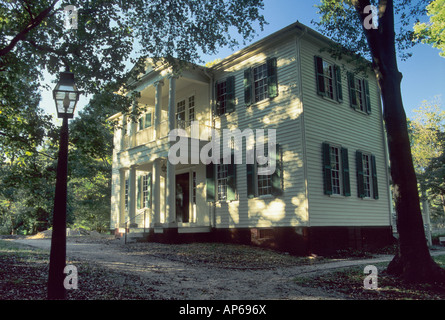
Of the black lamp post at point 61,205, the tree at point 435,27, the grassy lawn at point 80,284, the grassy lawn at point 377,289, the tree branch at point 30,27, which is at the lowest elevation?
the grassy lawn at point 377,289

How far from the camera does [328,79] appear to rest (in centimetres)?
1506

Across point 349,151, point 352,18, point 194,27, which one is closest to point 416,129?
point 349,151

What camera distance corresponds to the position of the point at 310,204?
503 inches

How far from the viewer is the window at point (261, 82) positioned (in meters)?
14.3

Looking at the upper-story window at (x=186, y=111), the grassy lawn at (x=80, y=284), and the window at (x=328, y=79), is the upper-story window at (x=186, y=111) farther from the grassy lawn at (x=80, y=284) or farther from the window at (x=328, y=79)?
the grassy lawn at (x=80, y=284)

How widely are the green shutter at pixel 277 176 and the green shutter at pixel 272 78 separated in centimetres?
216

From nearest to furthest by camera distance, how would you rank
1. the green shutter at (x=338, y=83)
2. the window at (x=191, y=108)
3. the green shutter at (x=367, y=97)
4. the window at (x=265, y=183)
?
the window at (x=265, y=183) → the green shutter at (x=338, y=83) → the green shutter at (x=367, y=97) → the window at (x=191, y=108)

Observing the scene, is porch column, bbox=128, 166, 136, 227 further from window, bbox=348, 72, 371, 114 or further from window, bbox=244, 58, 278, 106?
window, bbox=348, 72, 371, 114

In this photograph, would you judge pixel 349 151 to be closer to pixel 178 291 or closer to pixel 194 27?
pixel 194 27

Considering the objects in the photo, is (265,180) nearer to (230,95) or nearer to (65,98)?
(230,95)

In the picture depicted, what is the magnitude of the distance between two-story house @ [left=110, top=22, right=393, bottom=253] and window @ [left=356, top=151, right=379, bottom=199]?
0.05 m

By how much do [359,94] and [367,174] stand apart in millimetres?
3753

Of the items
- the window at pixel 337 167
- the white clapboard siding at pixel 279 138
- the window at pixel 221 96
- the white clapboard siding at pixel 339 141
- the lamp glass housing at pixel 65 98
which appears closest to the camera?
the lamp glass housing at pixel 65 98

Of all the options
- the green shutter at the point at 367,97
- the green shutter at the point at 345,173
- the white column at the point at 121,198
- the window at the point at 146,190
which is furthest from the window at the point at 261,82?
the white column at the point at 121,198
